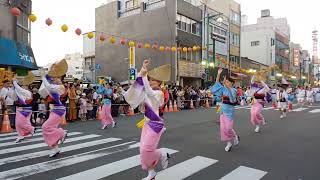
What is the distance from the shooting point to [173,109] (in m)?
22.2

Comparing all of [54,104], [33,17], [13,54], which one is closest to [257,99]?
[54,104]

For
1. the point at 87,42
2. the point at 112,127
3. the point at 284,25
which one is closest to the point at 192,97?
the point at 112,127

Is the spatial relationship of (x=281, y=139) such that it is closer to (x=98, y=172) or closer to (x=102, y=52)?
(x=98, y=172)

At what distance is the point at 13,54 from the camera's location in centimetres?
1842

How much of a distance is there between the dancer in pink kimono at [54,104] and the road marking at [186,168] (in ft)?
9.03

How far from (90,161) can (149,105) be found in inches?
93.8

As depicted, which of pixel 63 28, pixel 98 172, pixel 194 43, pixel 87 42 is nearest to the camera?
pixel 98 172

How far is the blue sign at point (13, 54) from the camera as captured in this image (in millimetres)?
17795

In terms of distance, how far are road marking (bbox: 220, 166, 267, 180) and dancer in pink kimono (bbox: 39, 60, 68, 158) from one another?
12.6ft

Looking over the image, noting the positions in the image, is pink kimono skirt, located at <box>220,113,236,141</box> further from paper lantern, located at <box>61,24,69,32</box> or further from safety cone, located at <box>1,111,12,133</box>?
safety cone, located at <box>1,111,12,133</box>

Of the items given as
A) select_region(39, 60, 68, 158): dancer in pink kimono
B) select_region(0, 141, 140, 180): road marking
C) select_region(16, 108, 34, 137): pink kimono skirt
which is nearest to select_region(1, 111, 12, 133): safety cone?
select_region(16, 108, 34, 137): pink kimono skirt

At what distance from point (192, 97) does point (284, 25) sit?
55912 millimetres

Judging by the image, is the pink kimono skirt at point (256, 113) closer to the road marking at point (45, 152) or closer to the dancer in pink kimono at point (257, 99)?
the dancer in pink kimono at point (257, 99)

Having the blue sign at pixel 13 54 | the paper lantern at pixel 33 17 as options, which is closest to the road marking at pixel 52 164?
the paper lantern at pixel 33 17
